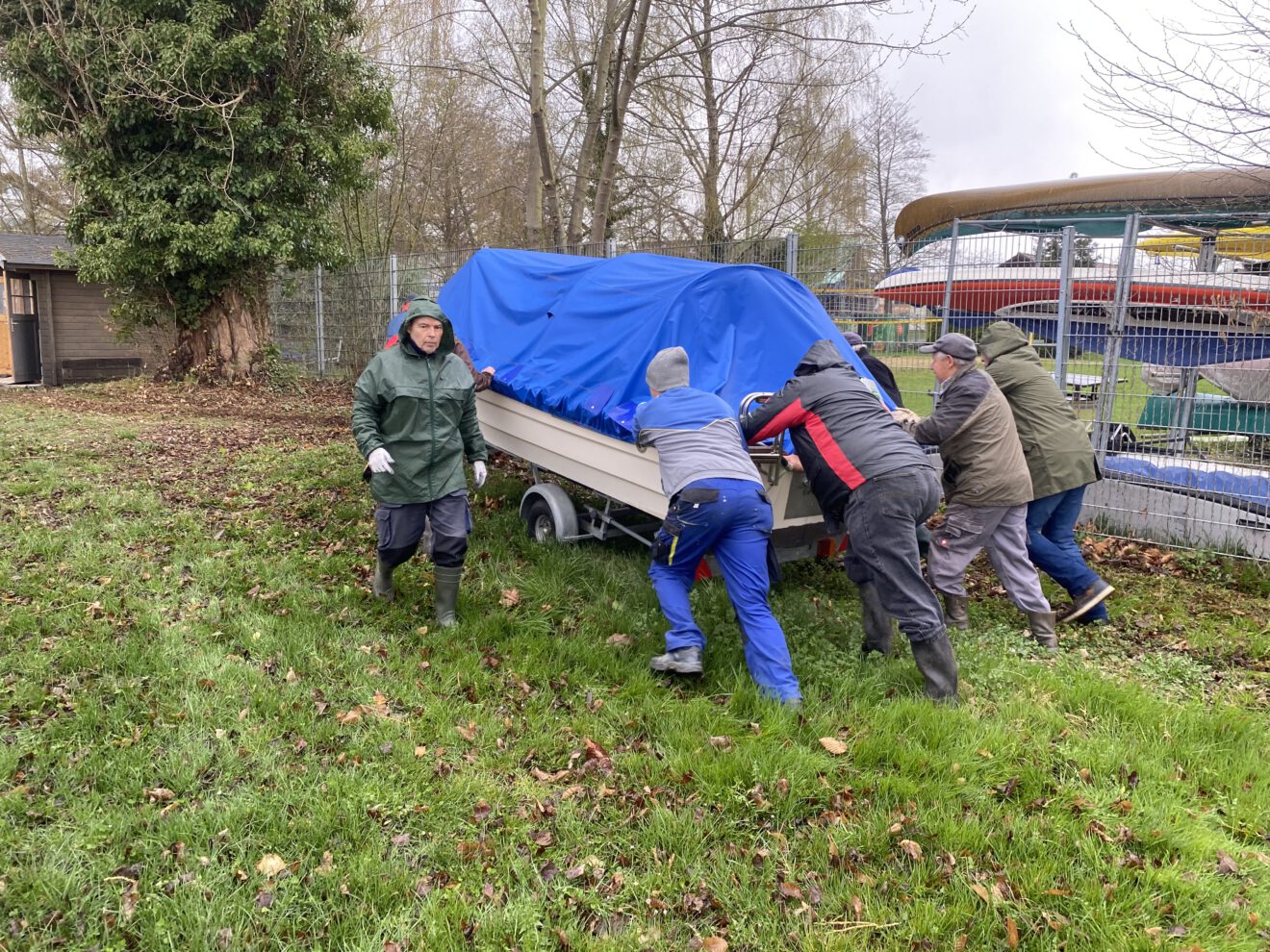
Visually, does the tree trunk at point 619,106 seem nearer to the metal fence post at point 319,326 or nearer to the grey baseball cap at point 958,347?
the metal fence post at point 319,326

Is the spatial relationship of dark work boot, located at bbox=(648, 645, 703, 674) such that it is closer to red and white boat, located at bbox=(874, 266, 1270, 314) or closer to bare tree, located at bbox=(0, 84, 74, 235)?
red and white boat, located at bbox=(874, 266, 1270, 314)

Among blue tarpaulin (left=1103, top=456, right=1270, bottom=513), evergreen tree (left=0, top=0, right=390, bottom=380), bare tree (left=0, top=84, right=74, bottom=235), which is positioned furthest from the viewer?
bare tree (left=0, top=84, right=74, bottom=235)

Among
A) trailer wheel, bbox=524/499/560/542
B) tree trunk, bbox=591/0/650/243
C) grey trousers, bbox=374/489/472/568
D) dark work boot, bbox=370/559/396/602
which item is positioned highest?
tree trunk, bbox=591/0/650/243

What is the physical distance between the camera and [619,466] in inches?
223

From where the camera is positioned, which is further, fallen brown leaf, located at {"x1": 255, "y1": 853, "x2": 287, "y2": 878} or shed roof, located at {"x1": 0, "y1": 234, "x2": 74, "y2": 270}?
shed roof, located at {"x1": 0, "y1": 234, "x2": 74, "y2": 270}

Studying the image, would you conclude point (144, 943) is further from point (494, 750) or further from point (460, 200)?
point (460, 200)

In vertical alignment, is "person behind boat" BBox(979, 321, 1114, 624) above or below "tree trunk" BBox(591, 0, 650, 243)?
below

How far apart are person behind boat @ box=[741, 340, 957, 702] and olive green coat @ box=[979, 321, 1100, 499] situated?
59.4 inches

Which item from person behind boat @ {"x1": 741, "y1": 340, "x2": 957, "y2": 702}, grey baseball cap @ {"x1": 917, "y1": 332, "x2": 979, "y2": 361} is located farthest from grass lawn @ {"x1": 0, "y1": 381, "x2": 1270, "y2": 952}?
grey baseball cap @ {"x1": 917, "y1": 332, "x2": 979, "y2": 361}

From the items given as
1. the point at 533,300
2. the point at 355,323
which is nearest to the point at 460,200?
the point at 355,323

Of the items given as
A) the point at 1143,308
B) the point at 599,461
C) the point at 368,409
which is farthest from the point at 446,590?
the point at 1143,308

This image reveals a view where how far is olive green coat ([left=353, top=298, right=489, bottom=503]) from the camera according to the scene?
5.18 meters

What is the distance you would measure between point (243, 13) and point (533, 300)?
1047 cm

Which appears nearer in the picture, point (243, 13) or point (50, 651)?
point (50, 651)
